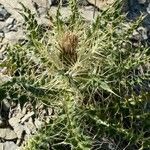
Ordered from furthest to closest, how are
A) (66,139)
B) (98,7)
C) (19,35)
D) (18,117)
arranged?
1. (98,7)
2. (19,35)
3. (18,117)
4. (66,139)

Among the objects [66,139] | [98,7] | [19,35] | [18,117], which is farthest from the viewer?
[98,7]

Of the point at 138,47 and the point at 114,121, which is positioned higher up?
the point at 138,47

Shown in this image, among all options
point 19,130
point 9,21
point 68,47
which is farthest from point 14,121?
point 9,21

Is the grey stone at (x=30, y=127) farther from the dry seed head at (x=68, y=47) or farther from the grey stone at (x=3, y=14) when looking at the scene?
the grey stone at (x=3, y=14)

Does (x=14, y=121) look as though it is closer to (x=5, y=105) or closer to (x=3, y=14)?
(x=5, y=105)

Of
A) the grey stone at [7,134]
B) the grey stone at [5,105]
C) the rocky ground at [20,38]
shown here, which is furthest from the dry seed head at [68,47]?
the grey stone at [7,134]

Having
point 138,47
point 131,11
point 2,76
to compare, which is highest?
point 131,11

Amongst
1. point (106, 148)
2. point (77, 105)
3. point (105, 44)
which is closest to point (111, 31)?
point (105, 44)

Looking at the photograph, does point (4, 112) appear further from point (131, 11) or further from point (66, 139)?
point (131, 11)
